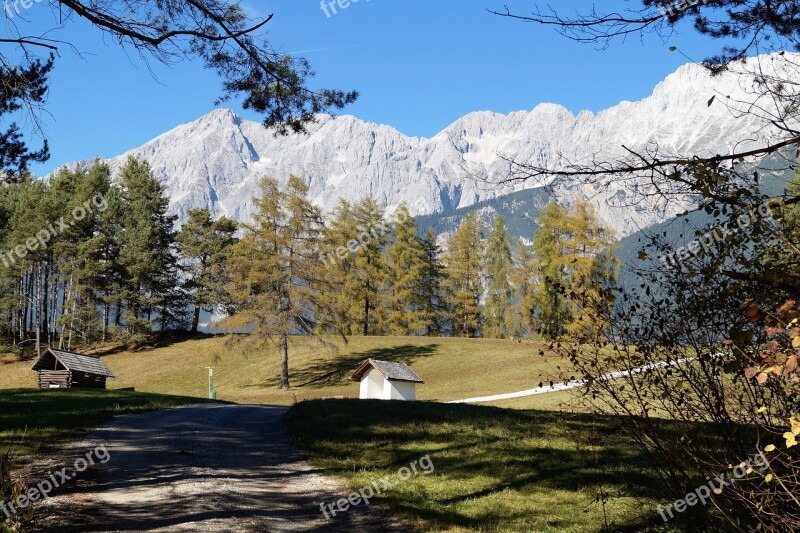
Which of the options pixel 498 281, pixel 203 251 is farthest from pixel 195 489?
pixel 203 251

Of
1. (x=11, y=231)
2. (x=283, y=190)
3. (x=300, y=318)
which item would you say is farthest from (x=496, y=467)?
(x=11, y=231)

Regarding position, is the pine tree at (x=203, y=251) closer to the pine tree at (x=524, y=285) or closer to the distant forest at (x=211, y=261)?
the distant forest at (x=211, y=261)

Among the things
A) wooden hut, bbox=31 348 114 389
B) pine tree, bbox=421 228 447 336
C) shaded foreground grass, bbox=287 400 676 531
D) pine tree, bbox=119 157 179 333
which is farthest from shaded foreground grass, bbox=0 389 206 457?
pine tree, bbox=421 228 447 336

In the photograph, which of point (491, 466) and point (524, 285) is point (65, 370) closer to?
point (491, 466)

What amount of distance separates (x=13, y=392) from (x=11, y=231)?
3902cm

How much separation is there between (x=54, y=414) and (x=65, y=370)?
19.7 meters

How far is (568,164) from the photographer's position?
19.1ft

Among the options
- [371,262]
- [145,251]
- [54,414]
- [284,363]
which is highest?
[145,251]

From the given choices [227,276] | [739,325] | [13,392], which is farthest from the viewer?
[227,276]

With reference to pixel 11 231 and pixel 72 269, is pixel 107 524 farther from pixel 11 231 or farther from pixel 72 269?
pixel 11 231

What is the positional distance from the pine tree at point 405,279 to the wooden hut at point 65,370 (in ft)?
94.2

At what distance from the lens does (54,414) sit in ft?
51.9

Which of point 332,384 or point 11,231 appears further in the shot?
point 11,231

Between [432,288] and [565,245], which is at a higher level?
[565,245]
